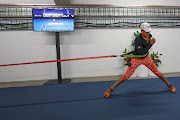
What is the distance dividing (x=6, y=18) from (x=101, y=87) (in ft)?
10.1

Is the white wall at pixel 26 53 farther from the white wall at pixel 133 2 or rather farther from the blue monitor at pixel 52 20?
the white wall at pixel 133 2

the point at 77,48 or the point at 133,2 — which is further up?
the point at 133,2

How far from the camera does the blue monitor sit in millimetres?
3080

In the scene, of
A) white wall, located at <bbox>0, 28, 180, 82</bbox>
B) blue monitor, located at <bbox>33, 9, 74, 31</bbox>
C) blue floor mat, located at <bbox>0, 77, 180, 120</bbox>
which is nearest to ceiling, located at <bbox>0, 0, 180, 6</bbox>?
blue monitor, located at <bbox>33, 9, 74, 31</bbox>

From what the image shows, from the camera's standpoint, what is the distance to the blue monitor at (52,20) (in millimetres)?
3080

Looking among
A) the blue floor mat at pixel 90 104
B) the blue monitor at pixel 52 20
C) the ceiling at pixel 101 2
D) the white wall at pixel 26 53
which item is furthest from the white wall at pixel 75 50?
the blue floor mat at pixel 90 104

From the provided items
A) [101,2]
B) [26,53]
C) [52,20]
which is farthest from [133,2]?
[26,53]

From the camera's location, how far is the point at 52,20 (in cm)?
316

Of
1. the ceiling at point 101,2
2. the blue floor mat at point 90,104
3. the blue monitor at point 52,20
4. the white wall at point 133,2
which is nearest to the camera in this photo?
the blue floor mat at point 90,104

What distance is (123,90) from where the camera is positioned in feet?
8.80

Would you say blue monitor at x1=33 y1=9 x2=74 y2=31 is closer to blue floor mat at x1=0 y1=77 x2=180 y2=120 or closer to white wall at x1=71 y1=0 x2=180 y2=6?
white wall at x1=71 y1=0 x2=180 y2=6

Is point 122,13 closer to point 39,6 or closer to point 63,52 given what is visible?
point 63,52

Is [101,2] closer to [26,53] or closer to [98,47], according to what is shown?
[98,47]

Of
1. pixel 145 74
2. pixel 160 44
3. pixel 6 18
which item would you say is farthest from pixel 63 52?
pixel 160 44
